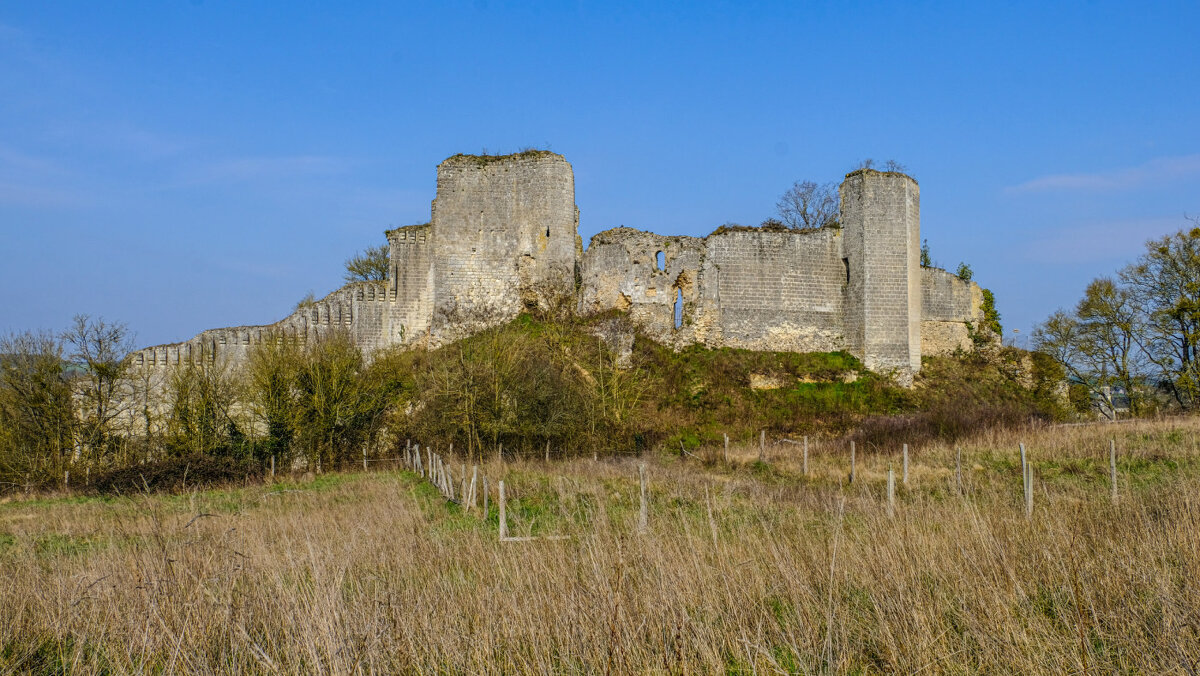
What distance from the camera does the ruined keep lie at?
25688mm

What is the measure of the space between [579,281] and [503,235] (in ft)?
8.96

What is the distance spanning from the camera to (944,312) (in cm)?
2667

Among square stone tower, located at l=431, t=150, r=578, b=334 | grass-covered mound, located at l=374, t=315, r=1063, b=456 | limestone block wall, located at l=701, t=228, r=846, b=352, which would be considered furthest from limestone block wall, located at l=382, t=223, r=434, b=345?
limestone block wall, located at l=701, t=228, r=846, b=352

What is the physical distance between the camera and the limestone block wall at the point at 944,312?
2641 cm

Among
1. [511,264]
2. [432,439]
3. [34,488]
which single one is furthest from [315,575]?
[511,264]

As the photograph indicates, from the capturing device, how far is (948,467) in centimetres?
1481

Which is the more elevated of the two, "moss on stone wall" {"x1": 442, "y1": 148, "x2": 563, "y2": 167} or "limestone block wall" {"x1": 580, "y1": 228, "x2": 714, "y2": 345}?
"moss on stone wall" {"x1": 442, "y1": 148, "x2": 563, "y2": 167}

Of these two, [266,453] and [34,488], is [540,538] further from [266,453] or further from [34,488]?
[34,488]

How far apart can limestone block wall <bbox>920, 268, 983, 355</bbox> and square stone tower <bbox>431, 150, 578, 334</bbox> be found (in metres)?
10.9

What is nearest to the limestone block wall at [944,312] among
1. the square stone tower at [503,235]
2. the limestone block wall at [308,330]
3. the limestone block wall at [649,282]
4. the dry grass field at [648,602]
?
the limestone block wall at [649,282]

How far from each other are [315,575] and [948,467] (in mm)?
13133

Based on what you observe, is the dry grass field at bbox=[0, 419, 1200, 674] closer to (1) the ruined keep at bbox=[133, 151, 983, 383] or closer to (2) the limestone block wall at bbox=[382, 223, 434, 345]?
(1) the ruined keep at bbox=[133, 151, 983, 383]


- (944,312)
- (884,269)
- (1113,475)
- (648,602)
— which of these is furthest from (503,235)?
(648,602)

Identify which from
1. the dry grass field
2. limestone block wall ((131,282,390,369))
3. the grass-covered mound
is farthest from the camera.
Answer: limestone block wall ((131,282,390,369))
